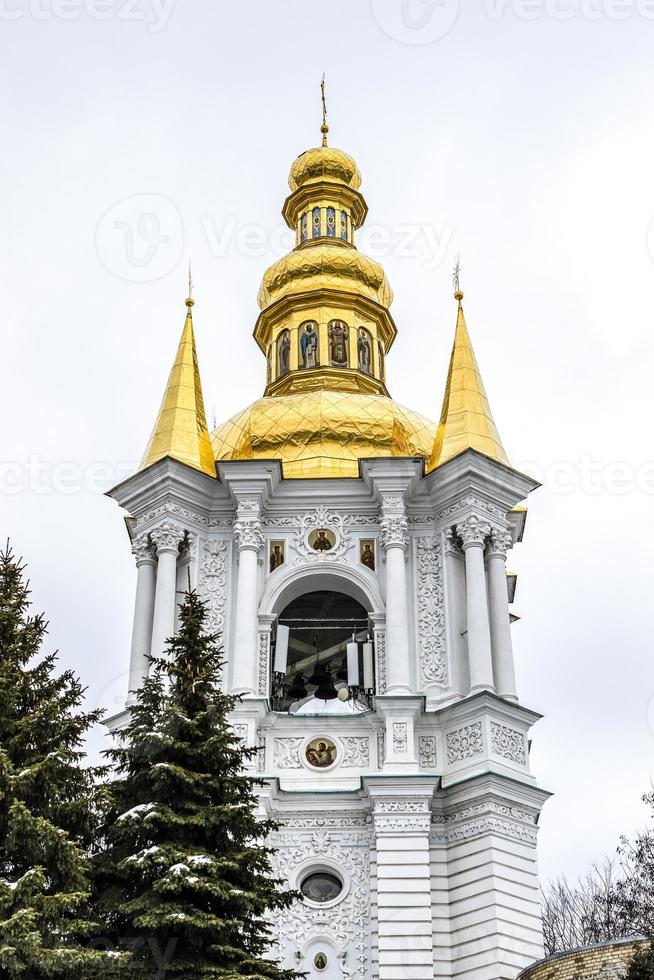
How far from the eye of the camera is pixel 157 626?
30672 mm

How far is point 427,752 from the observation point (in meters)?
29.4

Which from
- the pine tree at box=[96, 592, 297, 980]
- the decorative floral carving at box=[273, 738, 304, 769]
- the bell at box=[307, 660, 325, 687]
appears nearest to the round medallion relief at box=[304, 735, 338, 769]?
the decorative floral carving at box=[273, 738, 304, 769]

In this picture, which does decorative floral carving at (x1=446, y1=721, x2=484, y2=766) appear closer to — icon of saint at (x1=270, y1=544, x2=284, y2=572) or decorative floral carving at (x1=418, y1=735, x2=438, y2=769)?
decorative floral carving at (x1=418, y1=735, x2=438, y2=769)

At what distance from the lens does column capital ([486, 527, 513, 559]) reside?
31984 millimetres

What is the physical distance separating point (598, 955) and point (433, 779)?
8329 mm

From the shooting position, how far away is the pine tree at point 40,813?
17.5 meters

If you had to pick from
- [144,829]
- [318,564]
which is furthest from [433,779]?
[144,829]

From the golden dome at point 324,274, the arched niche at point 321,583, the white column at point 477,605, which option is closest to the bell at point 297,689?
the arched niche at point 321,583

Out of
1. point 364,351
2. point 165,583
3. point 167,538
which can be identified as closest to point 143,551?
point 167,538

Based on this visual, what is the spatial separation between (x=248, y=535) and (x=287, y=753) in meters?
4.65

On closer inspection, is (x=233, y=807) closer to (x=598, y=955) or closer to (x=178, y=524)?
(x=598, y=955)

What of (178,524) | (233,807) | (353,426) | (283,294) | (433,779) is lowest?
(233,807)

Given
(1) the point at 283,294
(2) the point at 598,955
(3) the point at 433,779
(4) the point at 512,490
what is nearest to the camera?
(2) the point at 598,955

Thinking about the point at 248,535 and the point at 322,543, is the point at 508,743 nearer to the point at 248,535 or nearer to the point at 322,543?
the point at 322,543
